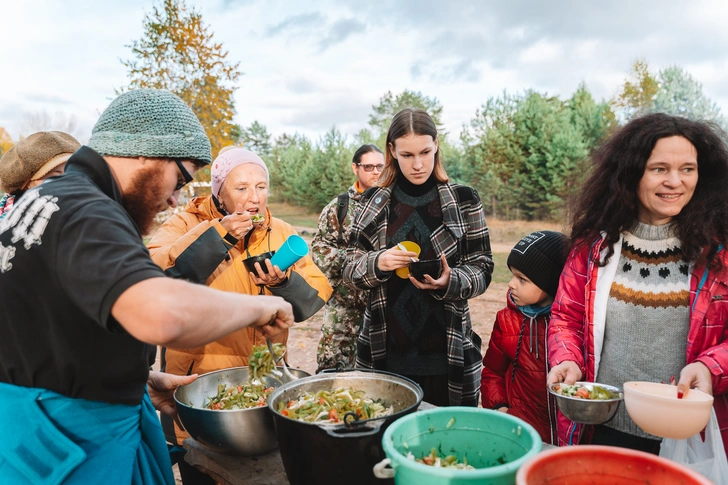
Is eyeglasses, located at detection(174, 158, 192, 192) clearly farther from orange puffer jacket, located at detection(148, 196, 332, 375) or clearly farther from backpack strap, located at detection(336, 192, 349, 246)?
backpack strap, located at detection(336, 192, 349, 246)

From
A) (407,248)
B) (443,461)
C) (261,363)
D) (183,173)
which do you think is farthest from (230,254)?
(443,461)

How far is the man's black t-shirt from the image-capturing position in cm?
116

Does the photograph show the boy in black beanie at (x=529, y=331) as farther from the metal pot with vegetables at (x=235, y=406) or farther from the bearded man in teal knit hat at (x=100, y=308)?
the bearded man in teal knit hat at (x=100, y=308)

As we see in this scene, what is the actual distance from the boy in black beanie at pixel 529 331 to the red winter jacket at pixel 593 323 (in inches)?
16.6

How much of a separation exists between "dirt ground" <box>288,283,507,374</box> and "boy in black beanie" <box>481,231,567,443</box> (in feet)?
11.8

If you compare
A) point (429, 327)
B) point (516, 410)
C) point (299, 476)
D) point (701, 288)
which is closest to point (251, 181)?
point (429, 327)

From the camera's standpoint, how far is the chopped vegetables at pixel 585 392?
68.6 inches

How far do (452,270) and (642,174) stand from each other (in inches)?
42.4

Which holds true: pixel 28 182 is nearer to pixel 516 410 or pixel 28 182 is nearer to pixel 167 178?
pixel 167 178

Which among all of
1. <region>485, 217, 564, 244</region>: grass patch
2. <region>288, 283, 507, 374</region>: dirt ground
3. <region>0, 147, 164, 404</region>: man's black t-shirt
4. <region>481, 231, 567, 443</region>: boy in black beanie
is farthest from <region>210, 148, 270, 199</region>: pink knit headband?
<region>485, 217, 564, 244</region>: grass patch

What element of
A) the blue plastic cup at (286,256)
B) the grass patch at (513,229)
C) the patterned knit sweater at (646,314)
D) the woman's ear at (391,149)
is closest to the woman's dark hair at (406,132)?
the woman's ear at (391,149)

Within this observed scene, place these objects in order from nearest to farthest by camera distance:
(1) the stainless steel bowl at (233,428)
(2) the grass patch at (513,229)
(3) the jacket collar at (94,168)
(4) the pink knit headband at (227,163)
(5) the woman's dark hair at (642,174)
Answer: (3) the jacket collar at (94,168), (1) the stainless steel bowl at (233,428), (5) the woman's dark hair at (642,174), (4) the pink knit headband at (227,163), (2) the grass patch at (513,229)

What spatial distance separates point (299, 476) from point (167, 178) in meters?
1.02

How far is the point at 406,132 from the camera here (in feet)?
9.85
